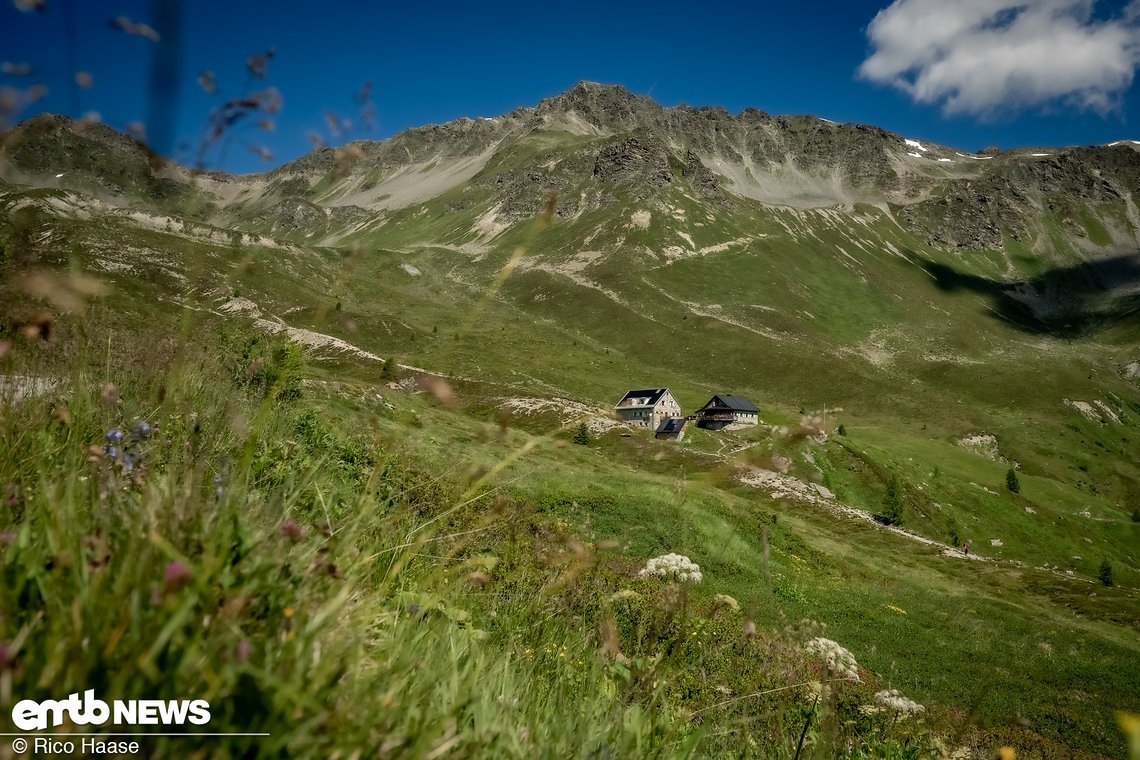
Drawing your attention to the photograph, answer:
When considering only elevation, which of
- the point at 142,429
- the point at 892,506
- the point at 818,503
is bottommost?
the point at 892,506

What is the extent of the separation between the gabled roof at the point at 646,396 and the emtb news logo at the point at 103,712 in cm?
8999

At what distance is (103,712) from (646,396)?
3658 inches

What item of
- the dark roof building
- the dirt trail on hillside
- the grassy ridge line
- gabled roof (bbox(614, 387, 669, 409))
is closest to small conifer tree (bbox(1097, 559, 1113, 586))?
Result: the dirt trail on hillside

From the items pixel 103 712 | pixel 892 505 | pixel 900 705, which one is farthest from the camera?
pixel 892 505

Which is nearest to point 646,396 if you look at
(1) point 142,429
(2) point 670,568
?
(2) point 670,568

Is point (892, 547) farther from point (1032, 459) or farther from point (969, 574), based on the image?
point (1032, 459)

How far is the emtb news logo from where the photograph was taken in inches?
49.1

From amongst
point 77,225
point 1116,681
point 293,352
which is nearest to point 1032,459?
point 1116,681

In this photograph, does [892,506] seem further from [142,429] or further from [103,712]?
[103,712]

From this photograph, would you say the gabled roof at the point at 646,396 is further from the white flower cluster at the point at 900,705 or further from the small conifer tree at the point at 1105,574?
the white flower cluster at the point at 900,705

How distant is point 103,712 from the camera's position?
1.31 metres

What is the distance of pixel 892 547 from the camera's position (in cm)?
3994

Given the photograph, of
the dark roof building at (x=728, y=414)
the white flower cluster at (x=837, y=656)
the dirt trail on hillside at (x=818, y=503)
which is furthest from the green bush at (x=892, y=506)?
the white flower cluster at (x=837, y=656)

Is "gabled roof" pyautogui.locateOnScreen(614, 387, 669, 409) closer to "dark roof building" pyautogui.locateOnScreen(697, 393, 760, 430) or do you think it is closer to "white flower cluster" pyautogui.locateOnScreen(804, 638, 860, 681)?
"dark roof building" pyautogui.locateOnScreen(697, 393, 760, 430)
